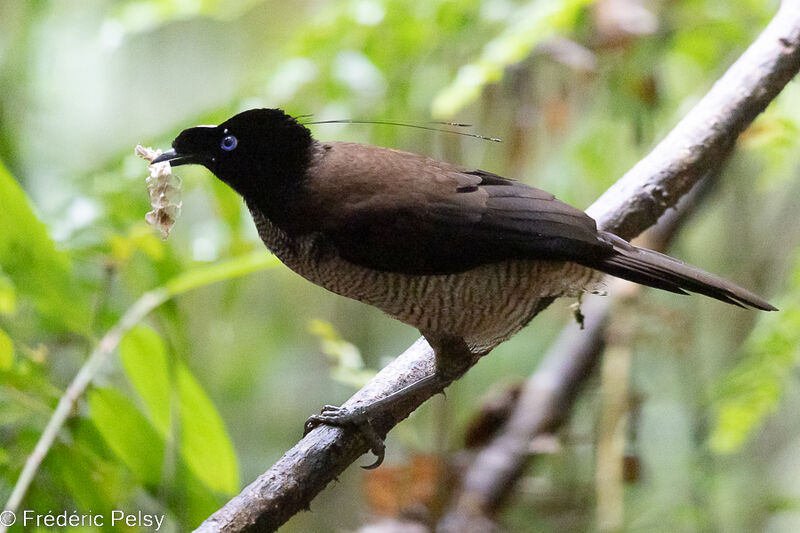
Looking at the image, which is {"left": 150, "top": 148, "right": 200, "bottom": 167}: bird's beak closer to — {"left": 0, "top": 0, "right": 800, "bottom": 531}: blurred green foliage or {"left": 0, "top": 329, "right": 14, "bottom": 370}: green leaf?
{"left": 0, "top": 0, "right": 800, "bottom": 531}: blurred green foliage

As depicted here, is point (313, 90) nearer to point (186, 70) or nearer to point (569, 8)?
point (569, 8)

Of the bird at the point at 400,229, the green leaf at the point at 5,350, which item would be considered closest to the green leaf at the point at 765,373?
the bird at the point at 400,229

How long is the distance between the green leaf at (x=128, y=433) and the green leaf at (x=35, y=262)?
210mm

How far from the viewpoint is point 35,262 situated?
189 cm

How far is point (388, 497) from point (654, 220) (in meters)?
1.23

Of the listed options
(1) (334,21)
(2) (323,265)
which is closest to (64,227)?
(2) (323,265)

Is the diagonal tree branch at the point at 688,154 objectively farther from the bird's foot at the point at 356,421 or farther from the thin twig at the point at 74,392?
the thin twig at the point at 74,392

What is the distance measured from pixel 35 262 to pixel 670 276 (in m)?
1.49

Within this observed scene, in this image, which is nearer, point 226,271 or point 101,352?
point 101,352

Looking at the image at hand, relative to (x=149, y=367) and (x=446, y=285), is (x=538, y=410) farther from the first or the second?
(x=149, y=367)

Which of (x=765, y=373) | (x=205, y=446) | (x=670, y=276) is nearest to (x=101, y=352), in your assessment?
(x=205, y=446)

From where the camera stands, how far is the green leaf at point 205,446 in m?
2.00

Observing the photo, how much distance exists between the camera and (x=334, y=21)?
106 inches

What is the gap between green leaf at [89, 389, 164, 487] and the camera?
192 centimetres
